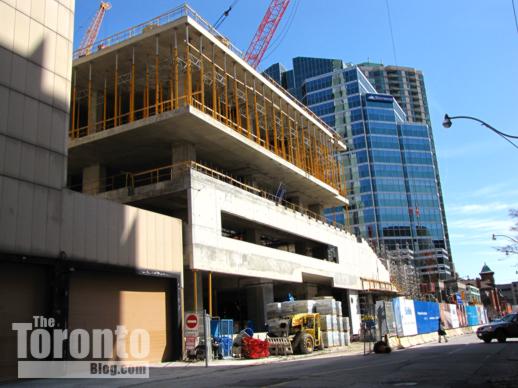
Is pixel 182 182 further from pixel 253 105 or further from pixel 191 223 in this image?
pixel 253 105

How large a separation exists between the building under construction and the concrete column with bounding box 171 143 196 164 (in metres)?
0.08

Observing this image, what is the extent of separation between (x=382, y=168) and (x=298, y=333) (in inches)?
4649

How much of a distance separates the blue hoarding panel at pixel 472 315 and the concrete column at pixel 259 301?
3322cm

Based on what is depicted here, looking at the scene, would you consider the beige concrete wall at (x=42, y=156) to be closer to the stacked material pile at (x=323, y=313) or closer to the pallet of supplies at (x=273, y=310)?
the pallet of supplies at (x=273, y=310)

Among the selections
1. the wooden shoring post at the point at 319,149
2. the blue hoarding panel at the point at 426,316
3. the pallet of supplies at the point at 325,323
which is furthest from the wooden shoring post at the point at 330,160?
the pallet of supplies at the point at 325,323

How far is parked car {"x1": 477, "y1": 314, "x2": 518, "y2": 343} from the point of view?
28.2 m

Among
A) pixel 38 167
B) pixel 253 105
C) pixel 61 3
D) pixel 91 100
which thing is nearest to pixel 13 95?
pixel 38 167

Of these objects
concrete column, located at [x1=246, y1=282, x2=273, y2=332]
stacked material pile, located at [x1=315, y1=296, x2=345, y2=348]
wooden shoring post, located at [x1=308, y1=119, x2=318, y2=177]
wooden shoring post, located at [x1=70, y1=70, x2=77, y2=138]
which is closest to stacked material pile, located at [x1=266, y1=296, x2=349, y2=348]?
stacked material pile, located at [x1=315, y1=296, x2=345, y2=348]

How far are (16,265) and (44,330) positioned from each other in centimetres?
A: 272

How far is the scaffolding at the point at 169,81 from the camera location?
33.4 m

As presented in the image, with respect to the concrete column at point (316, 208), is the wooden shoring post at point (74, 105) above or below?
above

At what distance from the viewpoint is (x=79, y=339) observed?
20.7 metres

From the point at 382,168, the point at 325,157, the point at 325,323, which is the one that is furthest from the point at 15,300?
the point at 382,168

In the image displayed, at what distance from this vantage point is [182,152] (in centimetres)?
3453
